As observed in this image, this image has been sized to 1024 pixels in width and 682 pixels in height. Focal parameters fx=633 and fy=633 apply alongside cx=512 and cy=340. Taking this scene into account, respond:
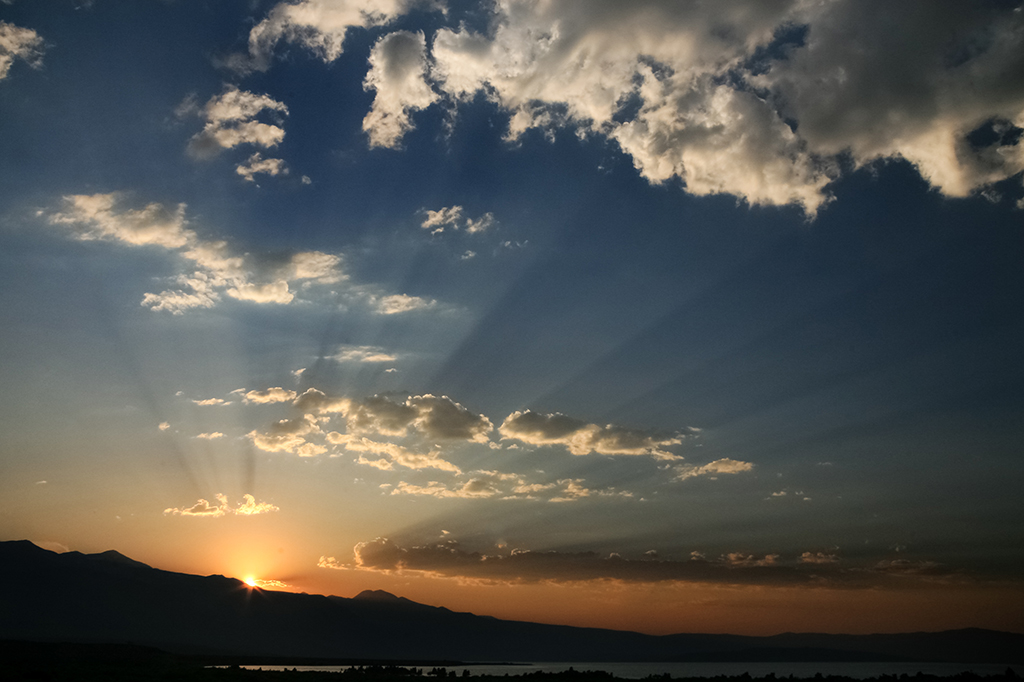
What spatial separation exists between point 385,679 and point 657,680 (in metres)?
25.5

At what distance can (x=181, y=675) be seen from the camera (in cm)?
4972

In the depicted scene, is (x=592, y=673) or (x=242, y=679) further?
(x=592, y=673)

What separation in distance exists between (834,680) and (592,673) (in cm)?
2300

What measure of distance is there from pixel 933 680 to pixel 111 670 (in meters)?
73.6

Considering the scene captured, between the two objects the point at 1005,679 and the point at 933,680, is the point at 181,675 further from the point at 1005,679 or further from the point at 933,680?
the point at 1005,679

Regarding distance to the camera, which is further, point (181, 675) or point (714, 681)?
point (714, 681)

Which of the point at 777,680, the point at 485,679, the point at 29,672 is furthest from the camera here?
the point at 777,680

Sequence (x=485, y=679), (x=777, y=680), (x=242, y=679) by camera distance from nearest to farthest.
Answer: (x=242, y=679) < (x=485, y=679) < (x=777, y=680)

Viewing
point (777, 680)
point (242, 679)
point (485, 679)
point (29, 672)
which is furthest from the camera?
point (777, 680)

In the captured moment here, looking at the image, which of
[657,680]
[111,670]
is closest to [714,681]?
[657,680]

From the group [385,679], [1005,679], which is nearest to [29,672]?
[385,679]

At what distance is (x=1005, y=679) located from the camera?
198 feet

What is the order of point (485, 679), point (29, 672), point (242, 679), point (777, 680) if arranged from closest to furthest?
point (29, 672) → point (242, 679) → point (485, 679) → point (777, 680)

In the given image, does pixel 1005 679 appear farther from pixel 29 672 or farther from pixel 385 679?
pixel 29 672
